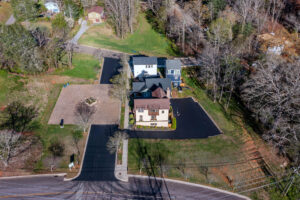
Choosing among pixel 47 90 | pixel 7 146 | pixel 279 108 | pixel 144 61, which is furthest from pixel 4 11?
pixel 279 108

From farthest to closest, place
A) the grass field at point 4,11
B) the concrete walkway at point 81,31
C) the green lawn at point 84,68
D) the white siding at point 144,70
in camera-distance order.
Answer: the grass field at point 4,11 < the concrete walkway at point 81,31 < the green lawn at point 84,68 < the white siding at point 144,70

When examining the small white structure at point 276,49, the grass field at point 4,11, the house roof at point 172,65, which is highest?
the grass field at point 4,11

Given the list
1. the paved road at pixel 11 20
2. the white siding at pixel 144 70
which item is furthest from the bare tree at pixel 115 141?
the paved road at pixel 11 20

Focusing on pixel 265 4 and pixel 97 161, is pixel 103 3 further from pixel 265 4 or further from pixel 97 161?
pixel 97 161

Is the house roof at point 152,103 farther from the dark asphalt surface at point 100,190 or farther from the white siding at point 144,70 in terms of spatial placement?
the white siding at point 144,70

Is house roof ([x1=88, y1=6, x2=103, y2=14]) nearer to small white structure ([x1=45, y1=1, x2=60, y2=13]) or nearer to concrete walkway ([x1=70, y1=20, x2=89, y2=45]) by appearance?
concrete walkway ([x1=70, y1=20, x2=89, y2=45])

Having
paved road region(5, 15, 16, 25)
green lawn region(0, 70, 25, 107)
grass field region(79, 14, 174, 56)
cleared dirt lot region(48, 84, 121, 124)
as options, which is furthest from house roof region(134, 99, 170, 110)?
paved road region(5, 15, 16, 25)

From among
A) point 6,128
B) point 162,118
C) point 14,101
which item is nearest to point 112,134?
point 162,118
